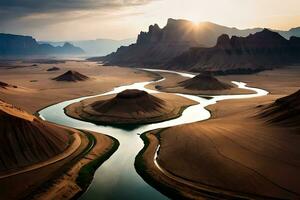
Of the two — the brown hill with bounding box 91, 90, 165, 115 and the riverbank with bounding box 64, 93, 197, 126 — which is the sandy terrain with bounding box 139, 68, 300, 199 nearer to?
the riverbank with bounding box 64, 93, 197, 126

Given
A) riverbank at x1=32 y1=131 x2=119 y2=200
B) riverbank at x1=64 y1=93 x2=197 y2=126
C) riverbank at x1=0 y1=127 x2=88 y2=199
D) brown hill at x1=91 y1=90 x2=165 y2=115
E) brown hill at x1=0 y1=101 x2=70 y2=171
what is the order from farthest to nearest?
brown hill at x1=91 y1=90 x2=165 y2=115 < riverbank at x1=64 y1=93 x2=197 y2=126 < brown hill at x1=0 y1=101 x2=70 y2=171 < riverbank at x1=32 y1=131 x2=119 y2=200 < riverbank at x1=0 y1=127 x2=88 y2=199

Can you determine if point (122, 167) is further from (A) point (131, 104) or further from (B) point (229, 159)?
(A) point (131, 104)

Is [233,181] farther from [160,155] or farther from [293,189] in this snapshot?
[160,155]

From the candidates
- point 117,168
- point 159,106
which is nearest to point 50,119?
point 159,106

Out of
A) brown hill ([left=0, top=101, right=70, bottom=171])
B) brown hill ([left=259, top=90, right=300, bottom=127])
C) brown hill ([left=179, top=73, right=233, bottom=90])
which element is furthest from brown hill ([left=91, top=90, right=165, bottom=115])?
brown hill ([left=179, top=73, right=233, bottom=90])

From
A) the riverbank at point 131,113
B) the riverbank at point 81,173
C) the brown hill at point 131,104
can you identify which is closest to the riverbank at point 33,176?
the riverbank at point 81,173
